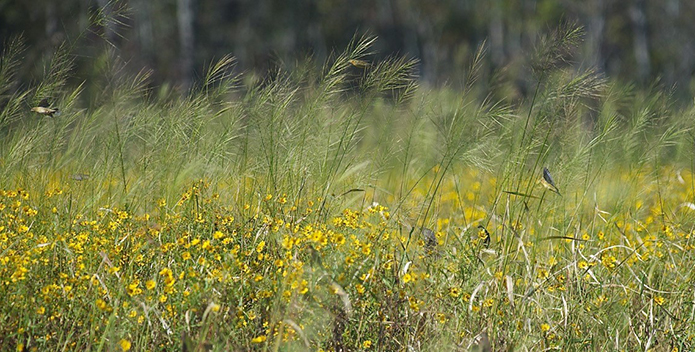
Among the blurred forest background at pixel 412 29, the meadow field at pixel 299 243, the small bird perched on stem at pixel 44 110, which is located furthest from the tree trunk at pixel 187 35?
the small bird perched on stem at pixel 44 110

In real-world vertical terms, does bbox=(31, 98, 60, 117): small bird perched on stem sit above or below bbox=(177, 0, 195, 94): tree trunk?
above

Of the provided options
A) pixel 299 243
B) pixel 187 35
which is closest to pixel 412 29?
pixel 187 35

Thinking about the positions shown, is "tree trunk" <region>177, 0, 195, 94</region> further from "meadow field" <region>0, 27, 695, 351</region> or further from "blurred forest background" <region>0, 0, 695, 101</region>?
"meadow field" <region>0, 27, 695, 351</region>

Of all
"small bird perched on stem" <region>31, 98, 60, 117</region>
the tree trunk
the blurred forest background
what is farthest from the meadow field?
the blurred forest background

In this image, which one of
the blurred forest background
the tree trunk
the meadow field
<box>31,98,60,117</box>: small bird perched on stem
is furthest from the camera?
the blurred forest background

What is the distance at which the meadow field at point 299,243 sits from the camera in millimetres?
2133

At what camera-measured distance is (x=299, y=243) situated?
7.36ft

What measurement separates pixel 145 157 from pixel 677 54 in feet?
88.7

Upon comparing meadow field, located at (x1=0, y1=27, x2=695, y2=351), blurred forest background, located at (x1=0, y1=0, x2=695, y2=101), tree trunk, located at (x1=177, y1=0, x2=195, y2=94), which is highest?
meadow field, located at (x1=0, y1=27, x2=695, y2=351)

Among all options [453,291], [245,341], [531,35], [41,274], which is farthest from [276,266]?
[531,35]

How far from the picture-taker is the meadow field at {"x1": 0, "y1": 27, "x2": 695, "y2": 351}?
2.13 metres

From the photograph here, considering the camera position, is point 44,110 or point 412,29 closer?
point 44,110

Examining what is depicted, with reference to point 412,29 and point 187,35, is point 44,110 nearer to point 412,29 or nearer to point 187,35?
point 187,35

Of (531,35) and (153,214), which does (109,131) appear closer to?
(153,214)
